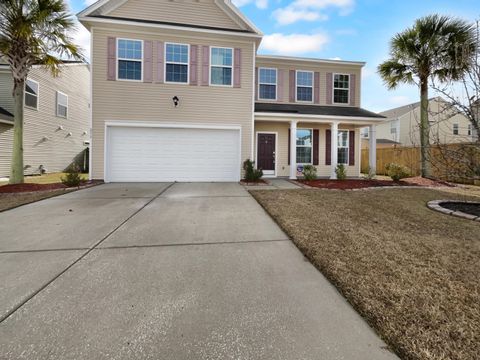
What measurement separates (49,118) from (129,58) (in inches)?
306

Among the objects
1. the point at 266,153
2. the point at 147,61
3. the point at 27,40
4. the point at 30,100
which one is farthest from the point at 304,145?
the point at 30,100

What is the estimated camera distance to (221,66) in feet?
33.7

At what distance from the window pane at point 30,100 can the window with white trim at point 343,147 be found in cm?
1581

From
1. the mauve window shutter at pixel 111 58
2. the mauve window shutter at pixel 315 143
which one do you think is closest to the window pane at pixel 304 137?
the mauve window shutter at pixel 315 143

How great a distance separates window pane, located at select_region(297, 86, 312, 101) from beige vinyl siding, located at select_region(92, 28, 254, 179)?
10.6ft

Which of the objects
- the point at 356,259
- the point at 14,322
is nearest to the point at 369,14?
the point at 356,259

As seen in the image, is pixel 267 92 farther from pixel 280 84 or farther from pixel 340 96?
pixel 340 96

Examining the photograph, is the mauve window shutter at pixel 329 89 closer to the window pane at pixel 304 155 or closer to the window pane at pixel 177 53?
the window pane at pixel 304 155

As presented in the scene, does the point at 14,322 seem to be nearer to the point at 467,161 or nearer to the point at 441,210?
the point at 441,210

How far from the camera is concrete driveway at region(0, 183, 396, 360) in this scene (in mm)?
1668

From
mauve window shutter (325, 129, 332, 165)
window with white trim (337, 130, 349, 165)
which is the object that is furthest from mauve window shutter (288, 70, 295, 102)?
window with white trim (337, 130, 349, 165)

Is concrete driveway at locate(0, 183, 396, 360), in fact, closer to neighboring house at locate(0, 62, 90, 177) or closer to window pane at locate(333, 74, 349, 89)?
neighboring house at locate(0, 62, 90, 177)

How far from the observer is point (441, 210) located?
5562 mm

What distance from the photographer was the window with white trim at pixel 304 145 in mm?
12250
